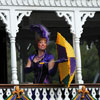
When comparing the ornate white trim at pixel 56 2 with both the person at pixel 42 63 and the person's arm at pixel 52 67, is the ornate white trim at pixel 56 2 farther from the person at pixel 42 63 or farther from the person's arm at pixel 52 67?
the person's arm at pixel 52 67

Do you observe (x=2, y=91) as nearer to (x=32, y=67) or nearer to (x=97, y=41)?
(x=32, y=67)

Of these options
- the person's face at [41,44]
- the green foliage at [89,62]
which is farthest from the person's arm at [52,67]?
the green foliage at [89,62]

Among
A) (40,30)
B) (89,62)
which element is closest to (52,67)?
(40,30)

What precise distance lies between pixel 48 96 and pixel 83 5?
3177 millimetres

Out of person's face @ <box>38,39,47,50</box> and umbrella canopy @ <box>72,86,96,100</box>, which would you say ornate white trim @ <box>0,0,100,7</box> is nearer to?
person's face @ <box>38,39,47,50</box>

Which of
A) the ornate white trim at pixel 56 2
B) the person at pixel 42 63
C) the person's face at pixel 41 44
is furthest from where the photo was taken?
the person's face at pixel 41 44

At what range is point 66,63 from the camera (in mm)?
21719

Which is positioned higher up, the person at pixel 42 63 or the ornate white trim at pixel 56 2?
the ornate white trim at pixel 56 2

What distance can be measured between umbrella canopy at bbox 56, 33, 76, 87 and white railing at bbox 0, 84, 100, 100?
15.7 inches

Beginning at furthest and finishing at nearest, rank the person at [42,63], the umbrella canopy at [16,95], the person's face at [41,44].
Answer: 1. the person's face at [41,44]
2. the person at [42,63]
3. the umbrella canopy at [16,95]

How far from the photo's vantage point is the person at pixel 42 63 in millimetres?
22297

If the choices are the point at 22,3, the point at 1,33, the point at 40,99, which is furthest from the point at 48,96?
the point at 1,33

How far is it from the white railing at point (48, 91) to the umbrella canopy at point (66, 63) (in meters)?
0.40

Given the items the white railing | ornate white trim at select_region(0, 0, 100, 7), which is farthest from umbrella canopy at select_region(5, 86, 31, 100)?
ornate white trim at select_region(0, 0, 100, 7)
